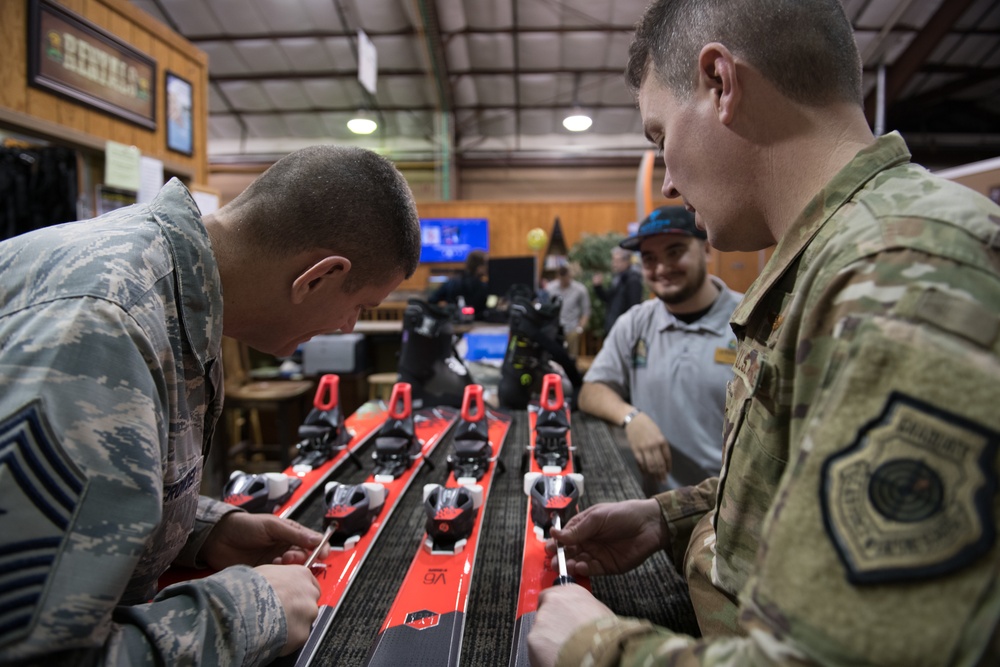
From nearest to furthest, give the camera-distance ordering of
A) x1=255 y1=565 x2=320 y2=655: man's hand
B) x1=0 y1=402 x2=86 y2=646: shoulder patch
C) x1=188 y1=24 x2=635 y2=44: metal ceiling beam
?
x1=0 y1=402 x2=86 y2=646: shoulder patch
x1=255 y1=565 x2=320 y2=655: man's hand
x1=188 y1=24 x2=635 y2=44: metal ceiling beam

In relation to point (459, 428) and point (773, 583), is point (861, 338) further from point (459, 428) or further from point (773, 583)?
point (459, 428)

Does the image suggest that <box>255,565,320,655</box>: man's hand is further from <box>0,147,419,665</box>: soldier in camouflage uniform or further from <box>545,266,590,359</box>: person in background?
<box>545,266,590,359</box>: person in background

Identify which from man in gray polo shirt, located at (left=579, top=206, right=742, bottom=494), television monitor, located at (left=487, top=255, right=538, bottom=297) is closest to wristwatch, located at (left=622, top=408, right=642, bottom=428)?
man in gray polo shirt, located at (left=579, top=206, right=742, bottom=494)

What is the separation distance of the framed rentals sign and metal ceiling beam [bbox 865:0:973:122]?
8252 mm

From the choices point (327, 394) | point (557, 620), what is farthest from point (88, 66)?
point (557, 620)

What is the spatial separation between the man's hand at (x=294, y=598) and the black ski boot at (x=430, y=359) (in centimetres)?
200

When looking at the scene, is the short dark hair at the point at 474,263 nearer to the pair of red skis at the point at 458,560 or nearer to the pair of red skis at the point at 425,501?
the pair of red skis at the point at 425,501

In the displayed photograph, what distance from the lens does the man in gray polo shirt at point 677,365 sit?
6.79 feet

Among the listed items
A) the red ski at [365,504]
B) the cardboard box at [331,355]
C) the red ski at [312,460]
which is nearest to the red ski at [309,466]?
the red ski at [312,460]

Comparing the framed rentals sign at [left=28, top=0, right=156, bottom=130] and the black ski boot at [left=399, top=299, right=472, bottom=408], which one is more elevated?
the framed rentals sign at [left=28, top=0, right=156, bottom=130]

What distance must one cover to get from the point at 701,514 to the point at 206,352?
1033mm

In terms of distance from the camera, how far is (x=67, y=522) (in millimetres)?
577

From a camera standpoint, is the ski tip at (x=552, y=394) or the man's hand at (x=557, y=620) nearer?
the man's hand at (x=557, y=620)

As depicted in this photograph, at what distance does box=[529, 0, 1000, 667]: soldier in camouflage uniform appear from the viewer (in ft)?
1.37
